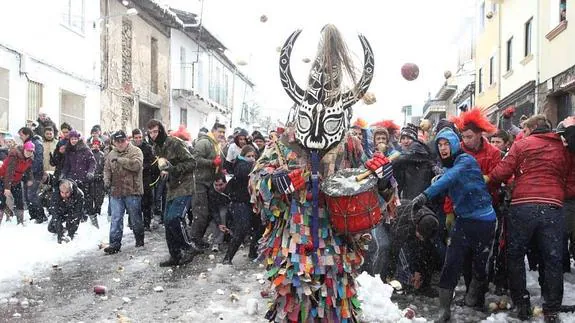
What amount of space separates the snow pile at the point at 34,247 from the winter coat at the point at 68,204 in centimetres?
46

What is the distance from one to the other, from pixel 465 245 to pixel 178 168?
12.9 feet

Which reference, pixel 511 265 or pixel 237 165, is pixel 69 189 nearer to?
pixel 237 165

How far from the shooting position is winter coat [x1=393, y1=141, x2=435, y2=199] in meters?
6.50

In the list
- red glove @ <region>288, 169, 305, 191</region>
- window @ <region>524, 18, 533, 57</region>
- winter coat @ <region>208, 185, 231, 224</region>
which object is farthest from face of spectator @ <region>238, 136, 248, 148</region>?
window @ <region>524, 18, 533, 57</region>

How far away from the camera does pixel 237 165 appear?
805cm

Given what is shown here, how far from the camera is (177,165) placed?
25.5 feet

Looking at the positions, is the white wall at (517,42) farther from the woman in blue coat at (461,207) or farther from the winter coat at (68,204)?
the winter coat at (68,204)

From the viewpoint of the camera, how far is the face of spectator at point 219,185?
895 centimetres

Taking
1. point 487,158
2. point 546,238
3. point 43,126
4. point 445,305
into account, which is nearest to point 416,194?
point 487,158

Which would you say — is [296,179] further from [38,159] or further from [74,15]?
[74,15]

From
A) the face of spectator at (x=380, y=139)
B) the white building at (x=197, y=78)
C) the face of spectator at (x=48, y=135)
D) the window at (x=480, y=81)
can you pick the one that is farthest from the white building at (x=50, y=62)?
the window at (x=480, y=81)

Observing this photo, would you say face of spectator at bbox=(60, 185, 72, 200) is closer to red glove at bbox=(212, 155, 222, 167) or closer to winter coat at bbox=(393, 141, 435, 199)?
red glove at bbox=(212, 155, 222, 167)

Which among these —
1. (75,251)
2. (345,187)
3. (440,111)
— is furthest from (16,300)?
(440,111)

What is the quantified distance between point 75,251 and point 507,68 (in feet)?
53.7
